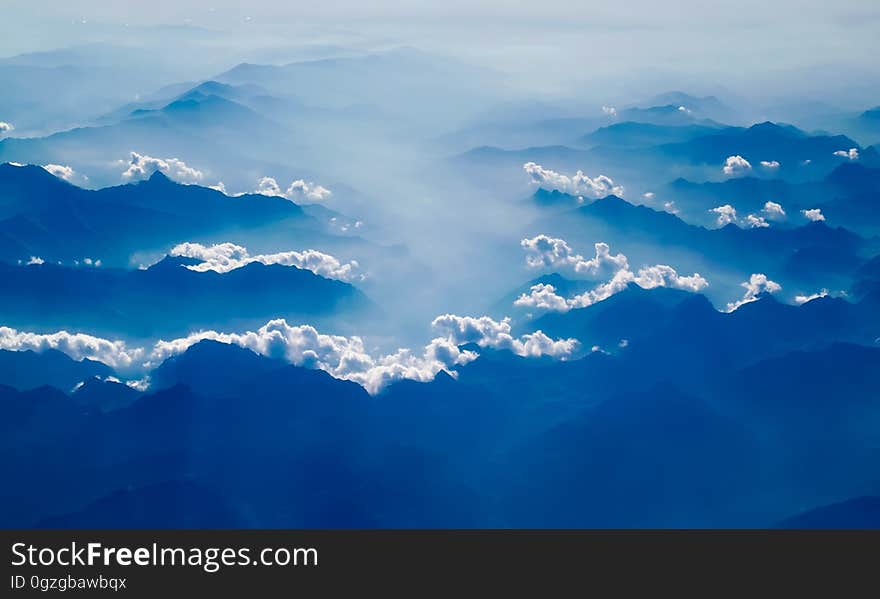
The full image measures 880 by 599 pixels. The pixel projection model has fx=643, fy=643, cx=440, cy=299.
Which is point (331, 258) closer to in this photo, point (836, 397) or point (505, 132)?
point (505, 132)

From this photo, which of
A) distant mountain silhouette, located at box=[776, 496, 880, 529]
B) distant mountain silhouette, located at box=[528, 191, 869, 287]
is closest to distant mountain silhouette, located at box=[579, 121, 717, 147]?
distant mountain silhouette, located at box=[528, 191, 869, 287]

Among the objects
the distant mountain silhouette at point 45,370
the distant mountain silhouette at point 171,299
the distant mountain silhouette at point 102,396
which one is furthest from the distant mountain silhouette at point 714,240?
the distant mountain silhouette at point 45,370

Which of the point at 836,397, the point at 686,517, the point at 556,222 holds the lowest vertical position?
the point at 686,517

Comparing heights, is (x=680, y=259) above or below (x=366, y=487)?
above

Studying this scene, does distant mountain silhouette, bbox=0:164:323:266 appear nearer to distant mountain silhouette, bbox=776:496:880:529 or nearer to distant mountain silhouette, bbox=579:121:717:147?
distant mountain silhouette, bbox=579:121:717:147

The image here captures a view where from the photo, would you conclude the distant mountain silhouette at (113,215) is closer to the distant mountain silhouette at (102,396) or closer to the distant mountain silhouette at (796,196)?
the distant mountain silhouette at (102,396)

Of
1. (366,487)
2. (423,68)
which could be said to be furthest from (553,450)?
(423,68)

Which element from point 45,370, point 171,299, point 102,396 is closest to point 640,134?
point 171,299

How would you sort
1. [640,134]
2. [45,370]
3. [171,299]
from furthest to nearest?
[640,134], [171,299], [45,370]

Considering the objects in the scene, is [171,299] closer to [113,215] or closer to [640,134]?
[113,215]

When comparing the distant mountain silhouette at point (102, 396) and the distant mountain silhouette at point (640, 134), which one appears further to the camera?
the distant mountain silhouette at point (640, 134)

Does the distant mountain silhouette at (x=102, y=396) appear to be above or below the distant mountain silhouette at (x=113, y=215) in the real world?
below
